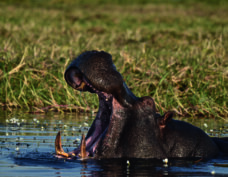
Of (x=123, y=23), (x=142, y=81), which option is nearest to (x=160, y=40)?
(x=123, y=23)

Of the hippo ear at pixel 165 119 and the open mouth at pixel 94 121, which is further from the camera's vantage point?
the hippo ear at pixel 165 119

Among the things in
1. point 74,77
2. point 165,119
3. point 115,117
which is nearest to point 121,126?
point 115,117

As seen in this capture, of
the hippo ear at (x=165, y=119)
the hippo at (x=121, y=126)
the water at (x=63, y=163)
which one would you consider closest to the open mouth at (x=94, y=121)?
the hippo at (x=121, y=126)

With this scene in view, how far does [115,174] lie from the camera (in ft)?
15.5

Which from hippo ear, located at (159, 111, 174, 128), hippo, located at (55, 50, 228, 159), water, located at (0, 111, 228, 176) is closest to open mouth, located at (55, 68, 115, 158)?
hippo, located at (55, 50, 228, 159)

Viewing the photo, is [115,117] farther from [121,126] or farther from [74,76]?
[74,76]

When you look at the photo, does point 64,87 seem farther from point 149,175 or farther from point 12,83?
point 149,175

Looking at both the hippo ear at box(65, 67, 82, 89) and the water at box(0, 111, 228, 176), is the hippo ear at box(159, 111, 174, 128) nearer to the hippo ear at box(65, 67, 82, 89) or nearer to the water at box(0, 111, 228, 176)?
the water at box(0, 111, 228, 176)

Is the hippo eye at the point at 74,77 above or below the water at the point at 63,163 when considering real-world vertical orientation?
above

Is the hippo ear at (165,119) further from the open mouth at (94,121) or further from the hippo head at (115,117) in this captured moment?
the open mouth at (94,121)

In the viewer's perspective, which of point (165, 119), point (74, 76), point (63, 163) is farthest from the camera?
point (63, 163)

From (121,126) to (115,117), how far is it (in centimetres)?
9

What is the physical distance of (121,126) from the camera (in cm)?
484

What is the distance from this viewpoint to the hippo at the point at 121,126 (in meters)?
4.61
